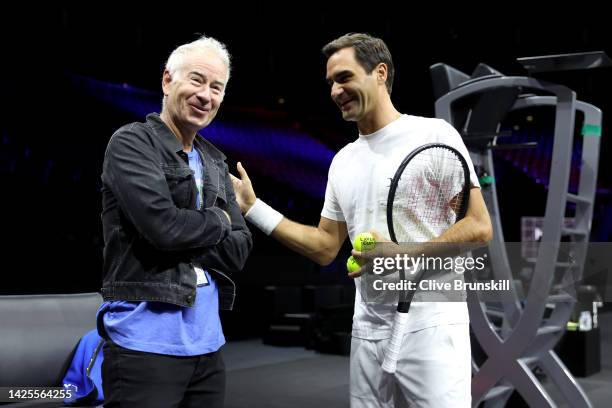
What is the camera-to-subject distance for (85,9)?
6.57m

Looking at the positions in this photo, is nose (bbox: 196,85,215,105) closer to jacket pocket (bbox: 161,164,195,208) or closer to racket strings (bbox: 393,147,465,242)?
jacket pocket (bbox: 161,164,195,208)

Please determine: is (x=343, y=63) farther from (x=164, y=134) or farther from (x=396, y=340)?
(x=396, y=340)

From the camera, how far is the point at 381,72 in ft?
6.23

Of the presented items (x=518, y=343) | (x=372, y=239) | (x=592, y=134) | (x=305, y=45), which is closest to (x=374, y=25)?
(x=305, y=45)

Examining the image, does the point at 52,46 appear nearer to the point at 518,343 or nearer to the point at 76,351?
the point at 76,351

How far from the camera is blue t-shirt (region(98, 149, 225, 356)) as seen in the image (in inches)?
55.3

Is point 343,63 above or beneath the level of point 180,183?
above

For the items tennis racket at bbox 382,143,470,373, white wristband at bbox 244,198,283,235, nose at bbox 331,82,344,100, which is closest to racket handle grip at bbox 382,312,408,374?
tennis racket at bbox 382,143,470,373

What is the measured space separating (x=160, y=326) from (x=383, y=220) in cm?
73

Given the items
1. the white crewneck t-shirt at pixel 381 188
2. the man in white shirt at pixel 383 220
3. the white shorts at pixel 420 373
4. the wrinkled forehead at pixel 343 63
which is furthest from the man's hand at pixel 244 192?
the white shorts at pixel 420 373

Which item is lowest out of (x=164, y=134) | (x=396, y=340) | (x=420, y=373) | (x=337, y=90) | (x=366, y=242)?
(x=420, y=373)

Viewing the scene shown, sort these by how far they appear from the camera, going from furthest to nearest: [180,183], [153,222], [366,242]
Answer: [366,242] < [180,183] < [153,222]

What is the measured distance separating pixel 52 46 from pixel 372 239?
5.90 metres

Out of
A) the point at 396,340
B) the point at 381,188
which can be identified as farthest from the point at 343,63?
the point at 396,340
